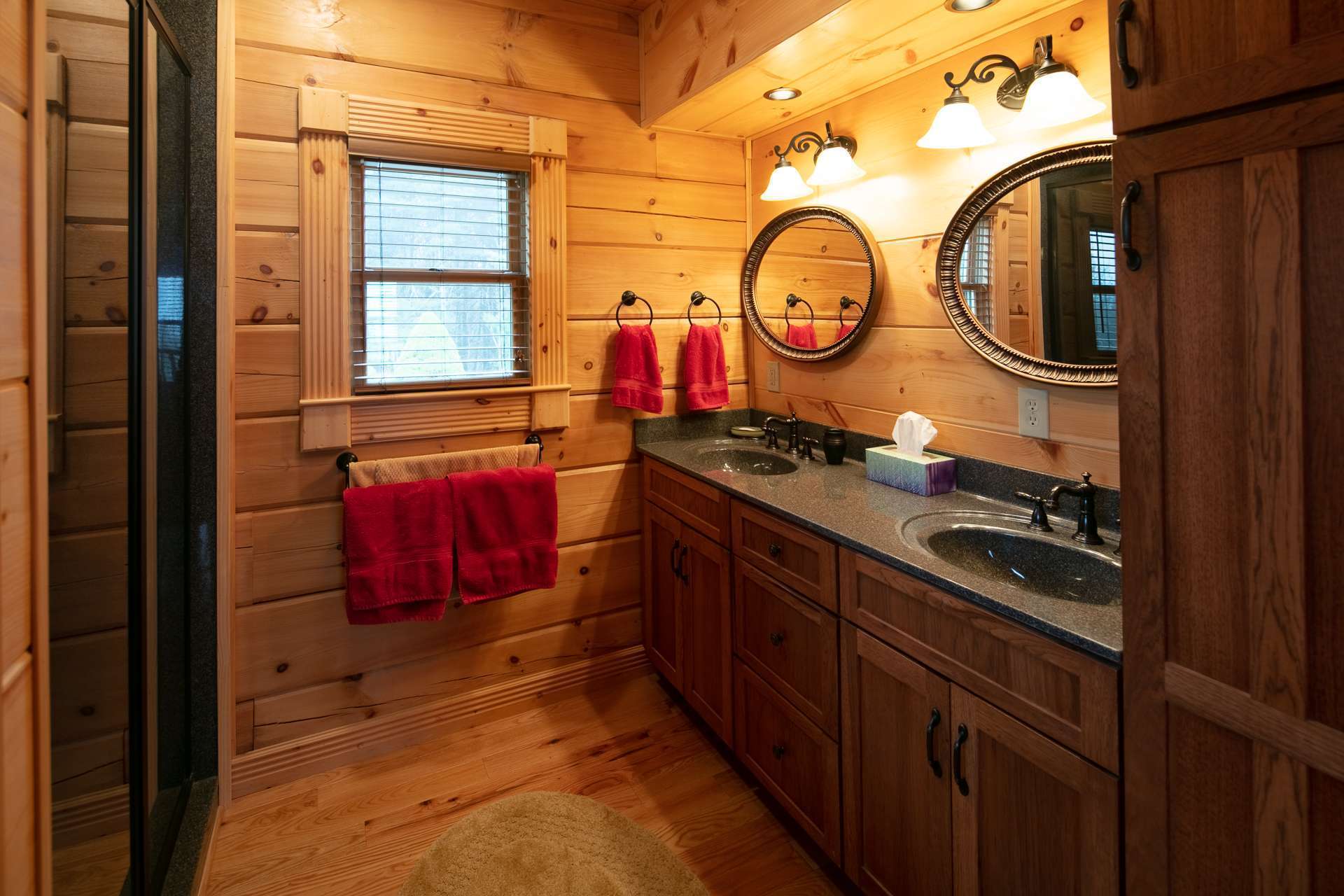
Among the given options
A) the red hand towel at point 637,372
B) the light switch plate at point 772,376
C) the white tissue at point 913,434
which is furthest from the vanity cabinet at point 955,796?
the light switch plate at point 772,376

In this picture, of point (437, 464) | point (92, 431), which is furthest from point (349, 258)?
point (92, 431)

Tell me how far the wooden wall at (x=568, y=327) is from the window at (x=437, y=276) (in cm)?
18

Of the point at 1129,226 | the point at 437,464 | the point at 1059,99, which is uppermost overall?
the point at 1059,99

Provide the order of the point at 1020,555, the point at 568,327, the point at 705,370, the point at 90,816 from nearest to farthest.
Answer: the point at 90,816 < the point at 1020,555 < the point at 568,327 < the point at 705,370

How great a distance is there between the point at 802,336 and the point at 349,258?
4.77ft

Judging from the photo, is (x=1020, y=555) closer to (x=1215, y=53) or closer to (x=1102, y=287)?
(x=1102, y=287)

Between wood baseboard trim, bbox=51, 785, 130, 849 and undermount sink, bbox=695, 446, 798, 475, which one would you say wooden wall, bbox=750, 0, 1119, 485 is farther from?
wood baseboard trim, bbox=51, 785, 130, 849

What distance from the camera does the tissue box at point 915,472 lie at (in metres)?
1.80

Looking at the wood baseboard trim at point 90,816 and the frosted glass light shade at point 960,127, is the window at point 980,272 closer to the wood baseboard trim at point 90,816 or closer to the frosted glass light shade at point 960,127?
the frosted glass light shade at point 960,127

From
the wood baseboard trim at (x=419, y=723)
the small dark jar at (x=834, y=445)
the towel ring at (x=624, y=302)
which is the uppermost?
the towel ring at (x=624, y=302)

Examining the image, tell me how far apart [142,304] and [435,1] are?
1.33m

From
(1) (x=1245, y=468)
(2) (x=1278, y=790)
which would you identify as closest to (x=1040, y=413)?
(1) (x=1245, y=468)

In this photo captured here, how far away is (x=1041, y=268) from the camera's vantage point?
1604mm

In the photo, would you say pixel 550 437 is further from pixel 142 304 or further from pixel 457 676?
pixel 142 304
